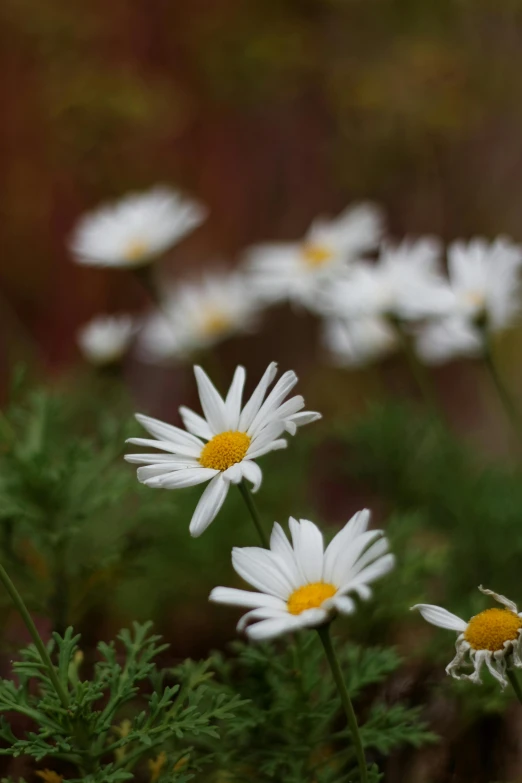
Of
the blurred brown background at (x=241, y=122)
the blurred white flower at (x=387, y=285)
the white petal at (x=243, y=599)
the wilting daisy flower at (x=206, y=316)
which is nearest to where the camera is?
the white petal at (x=243, y=599)

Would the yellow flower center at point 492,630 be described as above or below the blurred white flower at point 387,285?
below

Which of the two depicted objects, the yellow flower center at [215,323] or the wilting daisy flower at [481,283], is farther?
the yellow flower center at [215,323]

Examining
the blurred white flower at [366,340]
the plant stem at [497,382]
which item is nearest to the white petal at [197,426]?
the plant stem at [497,382]

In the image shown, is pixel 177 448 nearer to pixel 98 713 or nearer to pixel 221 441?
pixel 221 441

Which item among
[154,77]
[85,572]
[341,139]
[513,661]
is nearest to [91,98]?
[154,77]

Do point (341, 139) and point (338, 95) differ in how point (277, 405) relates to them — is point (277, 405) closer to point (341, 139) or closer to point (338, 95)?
point (338, 95)

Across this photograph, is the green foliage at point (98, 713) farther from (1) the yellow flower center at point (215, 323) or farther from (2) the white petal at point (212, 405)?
(1) the yellow flower center at point (215, 323)
